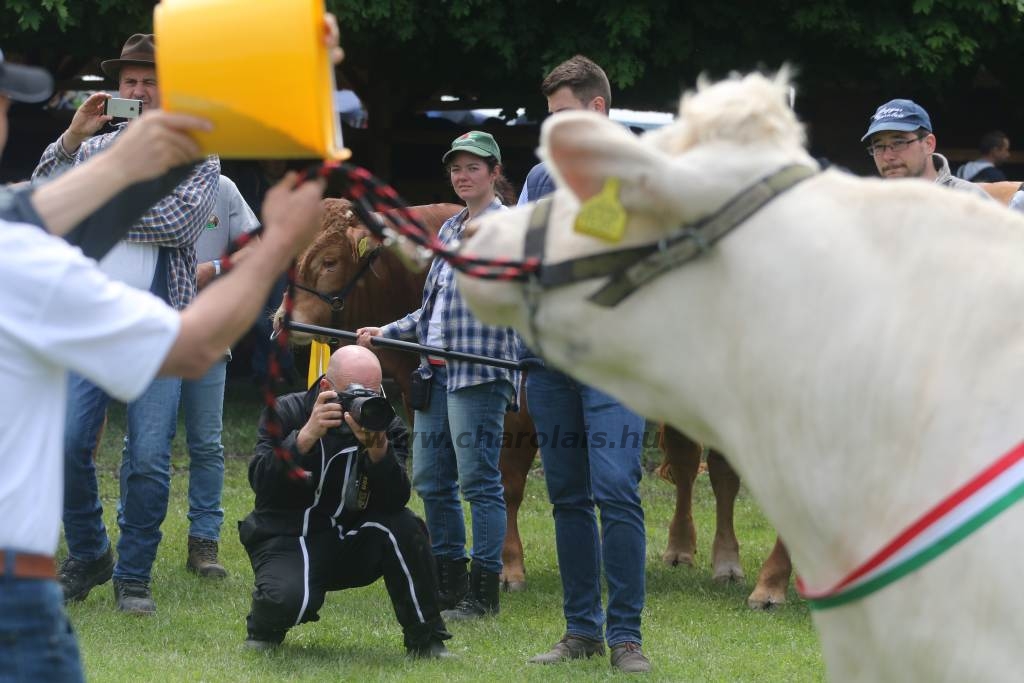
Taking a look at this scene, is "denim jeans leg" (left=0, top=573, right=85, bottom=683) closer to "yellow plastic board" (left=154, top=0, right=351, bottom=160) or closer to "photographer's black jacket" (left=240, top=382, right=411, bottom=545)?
"yellow plastic board" (left=154, top=0, right=351, bottom=160)

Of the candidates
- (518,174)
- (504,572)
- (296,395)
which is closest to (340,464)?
(296,395)

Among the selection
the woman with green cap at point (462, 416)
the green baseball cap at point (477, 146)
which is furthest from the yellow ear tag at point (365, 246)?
the green baseball cap at point (477, 146)

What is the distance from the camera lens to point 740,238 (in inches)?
88.7

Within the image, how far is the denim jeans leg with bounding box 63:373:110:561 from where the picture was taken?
6.16 meters

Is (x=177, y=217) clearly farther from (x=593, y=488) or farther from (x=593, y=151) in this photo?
A: (x=593, y=151)

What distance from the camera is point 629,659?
5.48m

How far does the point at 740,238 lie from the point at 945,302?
13.9 inches

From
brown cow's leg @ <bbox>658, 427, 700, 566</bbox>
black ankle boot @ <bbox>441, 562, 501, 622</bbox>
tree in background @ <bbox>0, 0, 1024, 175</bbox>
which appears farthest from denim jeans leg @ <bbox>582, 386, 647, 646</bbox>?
tree in background @ <bbox>0, 0, 1024, 175</bbox>

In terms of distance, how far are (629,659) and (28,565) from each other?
11.5ft

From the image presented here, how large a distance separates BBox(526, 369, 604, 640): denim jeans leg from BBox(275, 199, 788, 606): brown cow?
1.94 meters

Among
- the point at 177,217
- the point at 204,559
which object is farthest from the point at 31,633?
the point at 204,559

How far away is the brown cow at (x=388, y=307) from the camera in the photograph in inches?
303

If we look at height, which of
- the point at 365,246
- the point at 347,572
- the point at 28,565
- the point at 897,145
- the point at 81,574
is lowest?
the point at 81,574

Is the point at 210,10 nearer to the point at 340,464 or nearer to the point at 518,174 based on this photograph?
the point at 340,464
